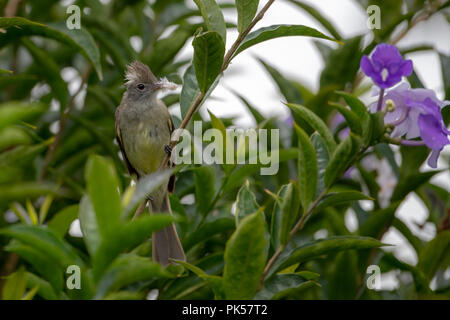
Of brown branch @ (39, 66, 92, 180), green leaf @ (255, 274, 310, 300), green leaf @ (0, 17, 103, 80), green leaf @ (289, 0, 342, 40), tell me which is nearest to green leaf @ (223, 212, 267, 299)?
green leaf @ (255, 274, 310, 300)

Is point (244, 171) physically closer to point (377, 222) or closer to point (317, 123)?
point (317, 123)

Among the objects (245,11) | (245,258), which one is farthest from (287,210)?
(245,11)

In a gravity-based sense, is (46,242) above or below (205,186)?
below

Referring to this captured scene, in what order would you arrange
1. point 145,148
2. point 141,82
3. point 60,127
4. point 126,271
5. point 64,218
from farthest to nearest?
point 145,148, point 141,82, point 60,127, point 64,218, point 126,271

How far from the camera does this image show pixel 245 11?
1565 mm

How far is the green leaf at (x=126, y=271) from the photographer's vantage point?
1149 mm

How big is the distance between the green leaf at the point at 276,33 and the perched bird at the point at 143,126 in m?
0.98

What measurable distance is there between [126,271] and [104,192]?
0.66 feet

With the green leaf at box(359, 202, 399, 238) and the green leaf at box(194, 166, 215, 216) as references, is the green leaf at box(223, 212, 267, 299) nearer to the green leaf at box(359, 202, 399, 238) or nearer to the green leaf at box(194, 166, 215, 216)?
the green leaf at box(194, 166, 215, 216)

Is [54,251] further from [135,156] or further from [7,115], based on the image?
[135,156]

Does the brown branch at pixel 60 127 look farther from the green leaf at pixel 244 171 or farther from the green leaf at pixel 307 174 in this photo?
the green leaf at pixel 307 174

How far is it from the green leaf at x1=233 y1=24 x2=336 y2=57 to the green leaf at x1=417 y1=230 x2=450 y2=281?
0.99 m

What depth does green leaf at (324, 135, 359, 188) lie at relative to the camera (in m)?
1.54
